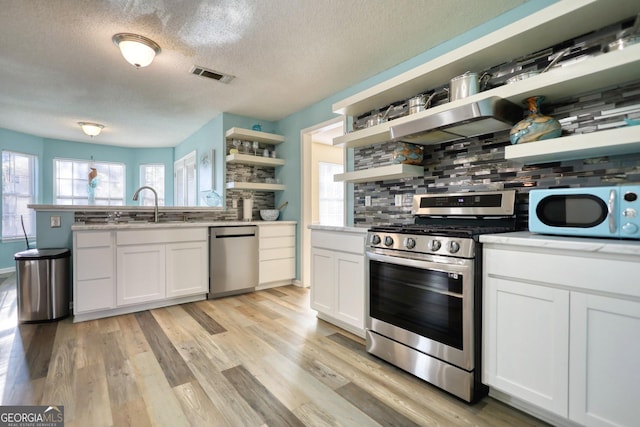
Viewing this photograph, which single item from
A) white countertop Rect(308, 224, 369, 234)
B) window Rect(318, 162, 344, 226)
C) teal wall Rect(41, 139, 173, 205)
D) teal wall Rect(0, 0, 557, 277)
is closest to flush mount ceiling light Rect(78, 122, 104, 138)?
teal wall Rect(0, 0, 557, 277)

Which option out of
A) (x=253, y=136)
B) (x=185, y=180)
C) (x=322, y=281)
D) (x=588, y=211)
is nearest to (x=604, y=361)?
(x=588, y=211)

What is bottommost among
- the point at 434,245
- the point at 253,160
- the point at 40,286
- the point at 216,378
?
the point at 216,378

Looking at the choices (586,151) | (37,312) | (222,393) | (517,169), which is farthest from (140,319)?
(586,151)

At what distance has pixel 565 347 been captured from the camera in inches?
53.6

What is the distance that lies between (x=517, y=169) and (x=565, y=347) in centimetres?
118

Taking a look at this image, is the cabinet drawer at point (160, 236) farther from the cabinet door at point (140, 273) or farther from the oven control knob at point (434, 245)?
the oven control knob at point (434, 245)

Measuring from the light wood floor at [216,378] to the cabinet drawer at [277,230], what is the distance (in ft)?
4.62

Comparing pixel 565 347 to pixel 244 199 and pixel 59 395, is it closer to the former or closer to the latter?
pixel 59 395

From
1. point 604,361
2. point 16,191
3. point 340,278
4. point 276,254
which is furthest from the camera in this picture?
point 16,191

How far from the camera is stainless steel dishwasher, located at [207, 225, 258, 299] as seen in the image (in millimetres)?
3672

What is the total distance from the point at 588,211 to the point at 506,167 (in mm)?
733

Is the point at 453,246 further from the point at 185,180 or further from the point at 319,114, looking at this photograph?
the point at 185,180

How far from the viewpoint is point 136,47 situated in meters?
2.53

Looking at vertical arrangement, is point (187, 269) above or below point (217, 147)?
below
